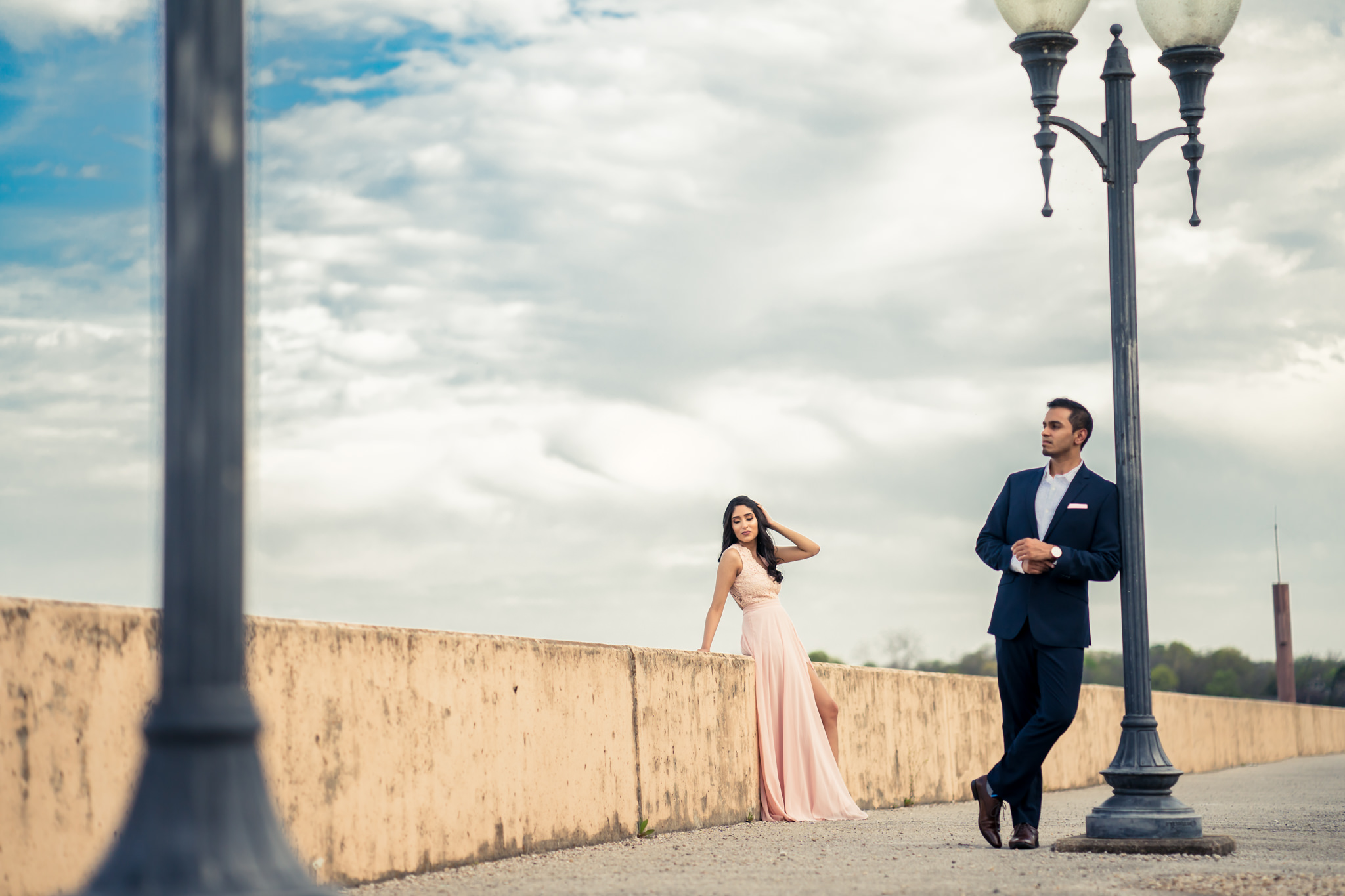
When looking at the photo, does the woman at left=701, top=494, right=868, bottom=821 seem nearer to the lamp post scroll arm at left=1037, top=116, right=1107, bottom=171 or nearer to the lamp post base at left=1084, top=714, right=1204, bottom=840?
the lamp post base at left=1084, top=714, right=1204, bottom=840

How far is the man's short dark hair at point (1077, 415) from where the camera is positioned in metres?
6.86

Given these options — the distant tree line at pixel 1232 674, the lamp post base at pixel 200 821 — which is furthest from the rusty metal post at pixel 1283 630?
the lamp post base at pixel 200 821

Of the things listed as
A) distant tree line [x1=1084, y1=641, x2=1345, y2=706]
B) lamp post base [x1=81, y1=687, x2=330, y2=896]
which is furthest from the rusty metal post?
lamp post base [x1=81, y1=687, x2=330, y2=896]

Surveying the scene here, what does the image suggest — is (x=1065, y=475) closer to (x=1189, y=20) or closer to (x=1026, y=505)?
(x=1026, y=505)

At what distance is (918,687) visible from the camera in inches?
467

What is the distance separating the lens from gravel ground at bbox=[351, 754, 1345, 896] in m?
5.13

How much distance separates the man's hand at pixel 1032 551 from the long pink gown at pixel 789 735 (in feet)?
9.44

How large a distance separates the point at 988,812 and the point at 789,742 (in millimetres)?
2416

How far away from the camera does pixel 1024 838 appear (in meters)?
6.64

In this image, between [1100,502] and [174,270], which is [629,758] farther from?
[174,270]

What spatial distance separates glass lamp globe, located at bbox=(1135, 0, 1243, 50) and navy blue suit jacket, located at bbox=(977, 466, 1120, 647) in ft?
8.16

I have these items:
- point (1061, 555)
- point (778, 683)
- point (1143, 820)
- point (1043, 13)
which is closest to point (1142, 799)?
point (1143, 820)

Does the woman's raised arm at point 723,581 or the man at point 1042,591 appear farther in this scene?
the woman's raised arm at point 723,581

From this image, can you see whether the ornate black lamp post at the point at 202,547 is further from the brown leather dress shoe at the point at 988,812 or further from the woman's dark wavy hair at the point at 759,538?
the woman's dark wavy hair at the point at 759,538
